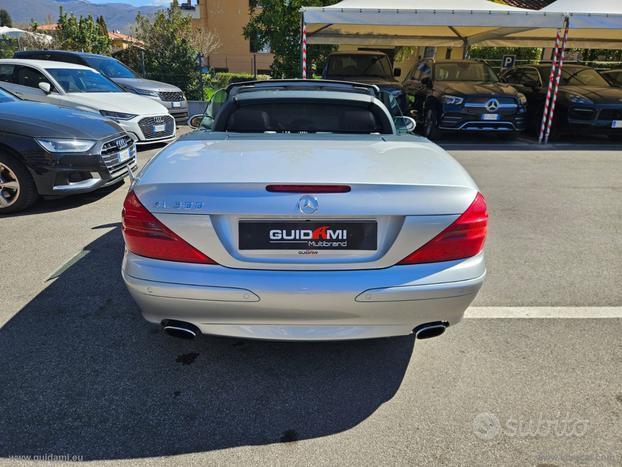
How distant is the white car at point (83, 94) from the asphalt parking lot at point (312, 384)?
5.24 metres

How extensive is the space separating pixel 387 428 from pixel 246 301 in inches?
36.6

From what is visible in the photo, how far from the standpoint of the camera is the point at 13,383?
2510 mm

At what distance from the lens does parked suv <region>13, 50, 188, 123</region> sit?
425 inches

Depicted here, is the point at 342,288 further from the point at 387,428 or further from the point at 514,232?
the point at 514,232

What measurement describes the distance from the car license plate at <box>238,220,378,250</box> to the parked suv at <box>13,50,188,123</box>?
32.7 ft

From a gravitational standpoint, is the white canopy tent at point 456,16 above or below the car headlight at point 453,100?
above

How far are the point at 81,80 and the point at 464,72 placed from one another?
8.69 metres

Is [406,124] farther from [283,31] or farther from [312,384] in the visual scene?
[283,31]

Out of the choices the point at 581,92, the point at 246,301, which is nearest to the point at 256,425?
the point at 246,301

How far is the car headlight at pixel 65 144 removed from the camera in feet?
16.7

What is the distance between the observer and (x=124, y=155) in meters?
6.00

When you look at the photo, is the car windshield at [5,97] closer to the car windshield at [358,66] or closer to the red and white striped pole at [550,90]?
the car windshield at [358,66]

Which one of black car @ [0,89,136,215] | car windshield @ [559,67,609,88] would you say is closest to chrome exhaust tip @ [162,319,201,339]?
black car @ [0,89,136,215]

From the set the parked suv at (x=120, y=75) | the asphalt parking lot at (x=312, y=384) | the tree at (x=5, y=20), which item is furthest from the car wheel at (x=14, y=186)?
the tree at (x=5, y=20)
